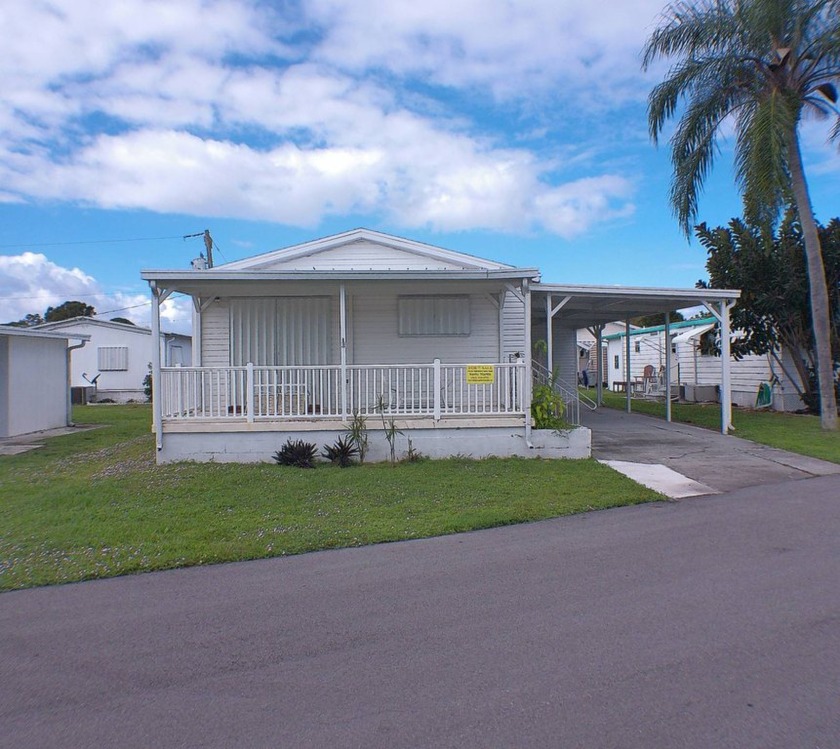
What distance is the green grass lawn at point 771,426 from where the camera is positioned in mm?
12172

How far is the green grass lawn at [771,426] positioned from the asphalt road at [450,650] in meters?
6.76

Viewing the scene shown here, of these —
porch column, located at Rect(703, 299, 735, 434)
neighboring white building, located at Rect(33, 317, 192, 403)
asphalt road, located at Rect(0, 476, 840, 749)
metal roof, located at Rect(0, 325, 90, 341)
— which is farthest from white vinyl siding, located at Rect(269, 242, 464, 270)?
neighboring white building, located at Rect(33, 317, 192, 403)

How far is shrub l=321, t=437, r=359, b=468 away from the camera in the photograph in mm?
10469

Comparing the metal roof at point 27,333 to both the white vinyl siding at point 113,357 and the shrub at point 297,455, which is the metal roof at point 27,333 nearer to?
the shrub at point 297,455

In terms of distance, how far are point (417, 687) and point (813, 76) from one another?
53.3ft

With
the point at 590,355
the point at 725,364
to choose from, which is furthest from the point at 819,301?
the point at 590,355

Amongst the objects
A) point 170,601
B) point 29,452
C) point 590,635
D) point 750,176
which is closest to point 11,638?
point 170,601

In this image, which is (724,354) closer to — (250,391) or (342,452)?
A: (342,452)

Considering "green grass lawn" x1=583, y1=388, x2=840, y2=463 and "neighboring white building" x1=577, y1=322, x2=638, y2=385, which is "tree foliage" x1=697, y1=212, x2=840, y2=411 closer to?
"green grass lawn" x1=583, y1=388, x2=840, y2=463

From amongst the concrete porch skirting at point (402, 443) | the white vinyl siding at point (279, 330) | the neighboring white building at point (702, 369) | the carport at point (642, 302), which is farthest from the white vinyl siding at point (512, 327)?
the neighboring white building at point (702, 369)

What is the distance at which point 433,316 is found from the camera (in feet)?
43.5

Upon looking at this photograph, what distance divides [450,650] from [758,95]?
15222mm

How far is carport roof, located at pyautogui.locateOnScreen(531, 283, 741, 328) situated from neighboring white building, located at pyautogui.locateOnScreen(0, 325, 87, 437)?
39.5 feet

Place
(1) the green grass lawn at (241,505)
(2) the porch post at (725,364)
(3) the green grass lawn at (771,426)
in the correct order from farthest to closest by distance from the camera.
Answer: (2) the porch post at (725,364) → (3) the green grass lawn at (771,426) → (1) the green grass lawn at (241,505)
